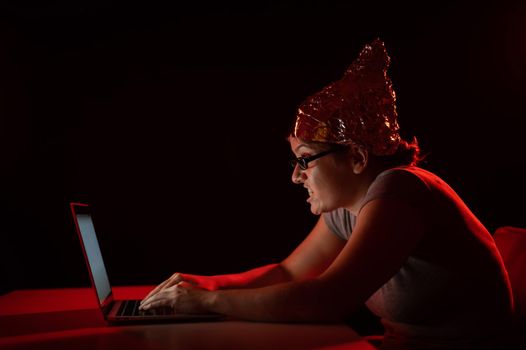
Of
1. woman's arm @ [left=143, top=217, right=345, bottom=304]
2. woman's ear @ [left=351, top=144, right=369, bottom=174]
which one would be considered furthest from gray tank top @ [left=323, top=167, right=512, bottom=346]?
woman's arm @ [left=143, top=217, right=345, bottom=304]

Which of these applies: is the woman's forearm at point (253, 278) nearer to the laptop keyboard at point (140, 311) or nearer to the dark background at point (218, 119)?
the laptop keyboard at point (140, 311)

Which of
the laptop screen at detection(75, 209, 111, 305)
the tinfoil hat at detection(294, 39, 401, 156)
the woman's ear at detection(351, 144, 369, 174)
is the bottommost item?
the laptop screen at detection(75, 209, 111, 305)

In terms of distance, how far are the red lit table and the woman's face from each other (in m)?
0.46

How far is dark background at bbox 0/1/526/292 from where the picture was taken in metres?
2.25

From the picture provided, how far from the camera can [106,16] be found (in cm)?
225

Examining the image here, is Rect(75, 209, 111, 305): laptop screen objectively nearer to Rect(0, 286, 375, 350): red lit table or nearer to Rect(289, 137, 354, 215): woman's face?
Rect(0, 286, 375, 350): red lit table

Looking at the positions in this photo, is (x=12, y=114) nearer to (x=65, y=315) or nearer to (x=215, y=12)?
(x=215, y=12)

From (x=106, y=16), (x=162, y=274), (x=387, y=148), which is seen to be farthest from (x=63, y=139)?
(x=387, y=148)

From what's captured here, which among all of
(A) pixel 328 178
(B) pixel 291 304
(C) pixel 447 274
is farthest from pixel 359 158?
(B) pixel 291 304

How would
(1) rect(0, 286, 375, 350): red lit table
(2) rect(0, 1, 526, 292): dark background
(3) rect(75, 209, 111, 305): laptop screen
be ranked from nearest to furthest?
1. (1) rect(0, 286, 375, 350): red lit table
2. (3) rect(75, 209, 111, 305): laptop screen
3. (2) rect(0, 1, 526, 292): dark background

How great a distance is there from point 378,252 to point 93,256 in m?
0.78

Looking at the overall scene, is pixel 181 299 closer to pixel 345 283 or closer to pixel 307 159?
pixel 345 283

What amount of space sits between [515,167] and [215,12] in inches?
54.7

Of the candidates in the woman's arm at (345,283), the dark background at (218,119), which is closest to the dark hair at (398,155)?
the woman's arm at (345,283)
